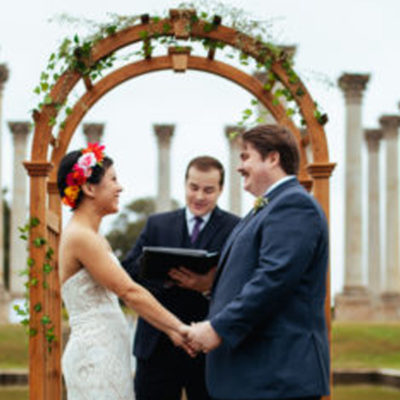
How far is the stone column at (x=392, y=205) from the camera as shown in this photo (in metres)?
51.3

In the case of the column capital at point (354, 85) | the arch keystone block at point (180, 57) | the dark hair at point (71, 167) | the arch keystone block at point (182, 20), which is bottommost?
the dark hair at point (71, 167)

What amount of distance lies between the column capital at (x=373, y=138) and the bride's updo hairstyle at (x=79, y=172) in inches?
1874

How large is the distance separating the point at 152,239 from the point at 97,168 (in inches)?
88.0

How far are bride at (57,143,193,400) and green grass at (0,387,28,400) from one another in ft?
42.6

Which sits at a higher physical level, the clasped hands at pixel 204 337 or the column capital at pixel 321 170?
the column capital at pixel 321 170

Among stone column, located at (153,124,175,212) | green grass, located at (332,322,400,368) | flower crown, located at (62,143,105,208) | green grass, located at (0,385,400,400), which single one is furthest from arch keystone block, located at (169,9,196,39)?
stone column, located at (153,124,175,212)

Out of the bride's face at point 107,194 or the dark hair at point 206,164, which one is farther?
the dark hair at point 206,164

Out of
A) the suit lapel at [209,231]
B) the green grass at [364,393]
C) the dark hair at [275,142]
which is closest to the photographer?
the dark hair at [275,142]

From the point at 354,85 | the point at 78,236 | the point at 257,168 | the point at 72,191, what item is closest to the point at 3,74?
the point at 354,85

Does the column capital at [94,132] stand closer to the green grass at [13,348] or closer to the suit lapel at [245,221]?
the green grass at [13,348]

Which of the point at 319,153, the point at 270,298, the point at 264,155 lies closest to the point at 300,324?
the point at 270,298

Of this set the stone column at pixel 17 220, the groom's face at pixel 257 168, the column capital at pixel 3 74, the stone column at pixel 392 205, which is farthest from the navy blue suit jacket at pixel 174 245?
the stone column at pixel 392 205

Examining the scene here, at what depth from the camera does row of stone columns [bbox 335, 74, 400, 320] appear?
4216cm

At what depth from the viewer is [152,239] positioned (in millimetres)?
10391
